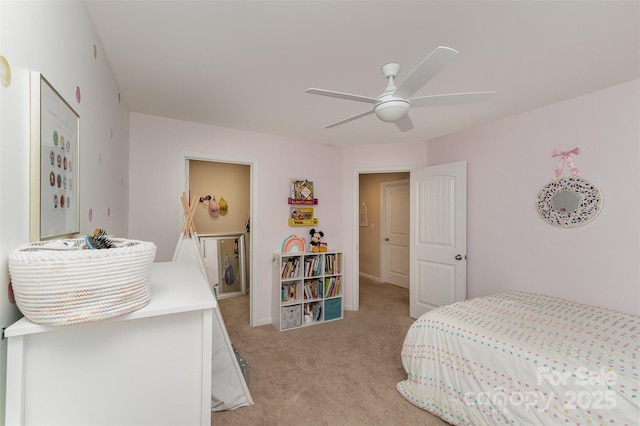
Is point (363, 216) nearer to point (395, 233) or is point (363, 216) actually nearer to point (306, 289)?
point (395, 233)

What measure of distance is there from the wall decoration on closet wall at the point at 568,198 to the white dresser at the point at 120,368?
2909 millimetres

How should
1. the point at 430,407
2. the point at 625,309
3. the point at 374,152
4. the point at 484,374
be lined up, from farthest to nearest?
the point at 374,152 < the point at 625,309 < the point at 430,407 < the point at 484,374

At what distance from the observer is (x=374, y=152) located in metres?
3.98

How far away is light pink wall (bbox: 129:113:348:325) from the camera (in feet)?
9.35

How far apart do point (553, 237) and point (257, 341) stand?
299cm

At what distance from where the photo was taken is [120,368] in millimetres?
822

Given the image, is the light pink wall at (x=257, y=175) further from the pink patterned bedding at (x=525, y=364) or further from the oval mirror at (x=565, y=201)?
the oval mirror at (x=565, y=201)

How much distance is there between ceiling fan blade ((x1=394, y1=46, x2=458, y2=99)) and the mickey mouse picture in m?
2.46

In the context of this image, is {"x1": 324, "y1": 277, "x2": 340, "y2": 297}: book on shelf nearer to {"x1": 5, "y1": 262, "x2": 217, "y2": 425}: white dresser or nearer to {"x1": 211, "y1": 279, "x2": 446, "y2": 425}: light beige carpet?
{"x1": 211, "y1": 279, "x2": 446, "y2": 425}: light beige carpet

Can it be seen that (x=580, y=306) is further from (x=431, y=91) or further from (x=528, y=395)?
(x=431, y=91)

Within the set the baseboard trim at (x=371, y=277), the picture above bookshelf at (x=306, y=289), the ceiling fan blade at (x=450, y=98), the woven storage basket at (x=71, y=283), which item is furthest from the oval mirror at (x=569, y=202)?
the baseboard trim at (x=371, y=277)

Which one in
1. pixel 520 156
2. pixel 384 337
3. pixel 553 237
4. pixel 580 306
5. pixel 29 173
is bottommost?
pixel 384 337

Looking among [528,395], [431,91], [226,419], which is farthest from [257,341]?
[431,91]

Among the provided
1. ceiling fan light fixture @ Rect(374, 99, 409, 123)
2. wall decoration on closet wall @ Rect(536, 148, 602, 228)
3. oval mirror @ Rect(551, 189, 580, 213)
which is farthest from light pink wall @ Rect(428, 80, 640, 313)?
ceiling fan light fixture @ Rect(374, 99, 409, 123)
